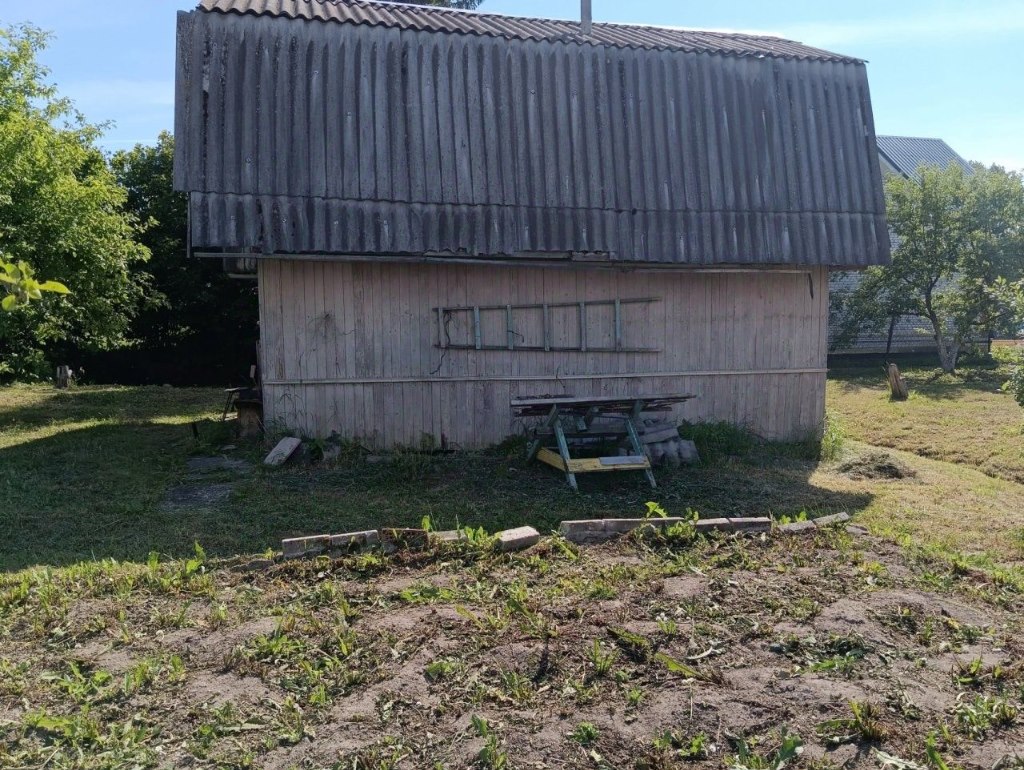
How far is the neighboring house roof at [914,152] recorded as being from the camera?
32.8m

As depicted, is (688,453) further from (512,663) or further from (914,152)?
(914,152)

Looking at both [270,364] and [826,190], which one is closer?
[270,364]

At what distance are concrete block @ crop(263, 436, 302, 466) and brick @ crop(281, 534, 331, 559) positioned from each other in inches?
154

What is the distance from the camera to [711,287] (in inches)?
459

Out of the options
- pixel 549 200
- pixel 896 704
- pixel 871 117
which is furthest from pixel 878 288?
pixel 896 704

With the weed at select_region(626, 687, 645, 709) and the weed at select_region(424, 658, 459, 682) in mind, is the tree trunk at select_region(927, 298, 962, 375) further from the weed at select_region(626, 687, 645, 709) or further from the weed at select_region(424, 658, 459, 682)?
the weed at select_region(424, 658, 459, 682)

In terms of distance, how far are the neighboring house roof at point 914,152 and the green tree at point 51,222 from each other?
26.5 meters

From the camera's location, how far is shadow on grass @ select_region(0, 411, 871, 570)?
7.24 m

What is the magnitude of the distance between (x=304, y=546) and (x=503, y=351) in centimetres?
530

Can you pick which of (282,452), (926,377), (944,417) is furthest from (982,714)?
(926,377)

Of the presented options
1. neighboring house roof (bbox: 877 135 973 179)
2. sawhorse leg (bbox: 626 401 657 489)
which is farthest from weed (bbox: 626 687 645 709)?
neighboring house roof (bbox: 877 135 973 179)

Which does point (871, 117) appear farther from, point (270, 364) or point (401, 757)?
point (401, 757)

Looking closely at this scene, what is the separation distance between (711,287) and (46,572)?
8475 mm

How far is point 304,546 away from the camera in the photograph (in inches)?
243
